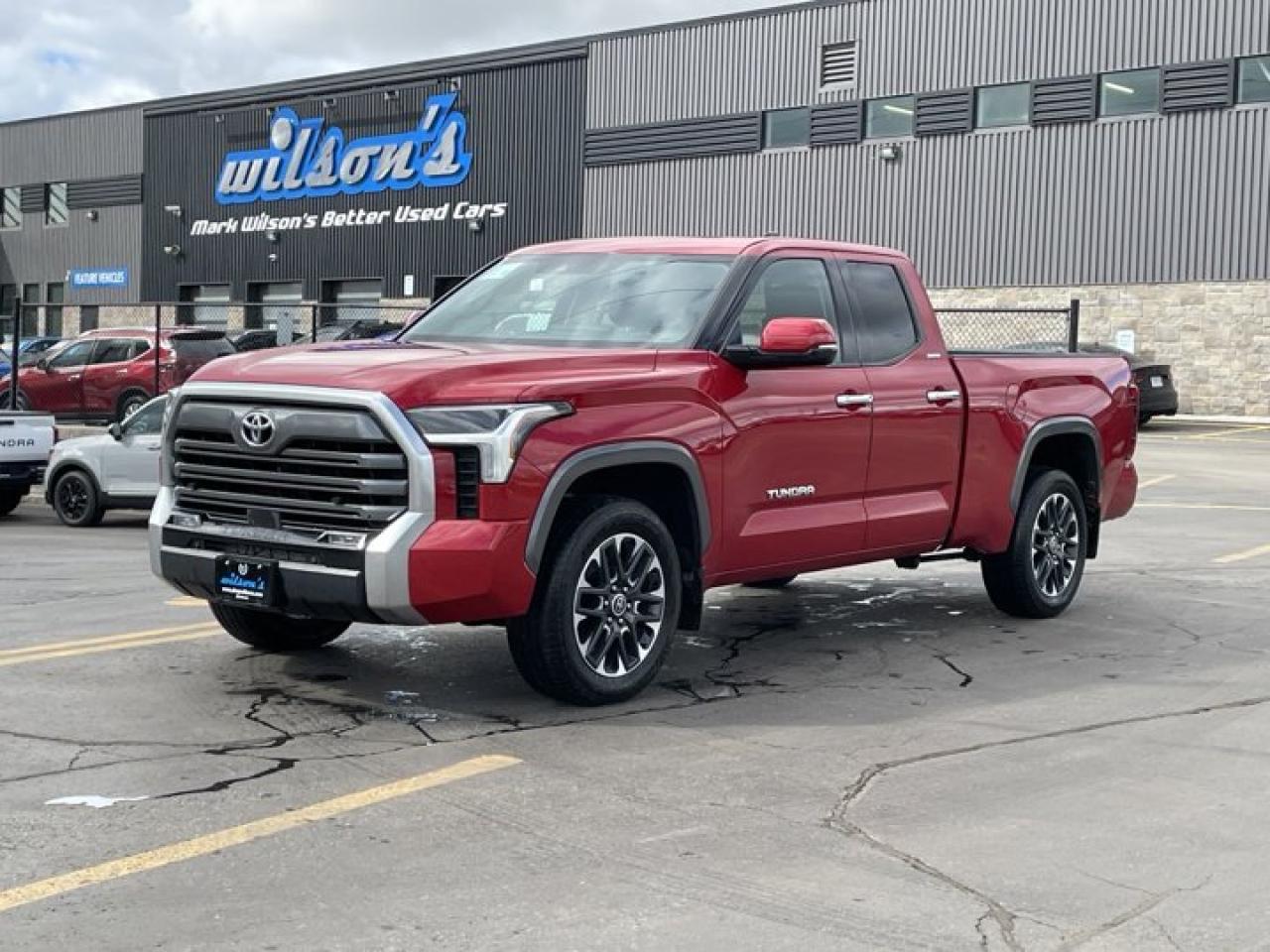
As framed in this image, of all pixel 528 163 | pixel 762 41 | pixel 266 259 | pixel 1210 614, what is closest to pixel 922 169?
pixel 762 41

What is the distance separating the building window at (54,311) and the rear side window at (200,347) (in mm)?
28955

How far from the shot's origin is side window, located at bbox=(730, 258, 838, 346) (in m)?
8.06

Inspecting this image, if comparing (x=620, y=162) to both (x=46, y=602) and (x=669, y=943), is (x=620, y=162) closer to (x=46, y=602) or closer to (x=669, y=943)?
(x=46, y=602)

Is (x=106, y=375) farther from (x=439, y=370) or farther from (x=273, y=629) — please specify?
(x=439, y=370)

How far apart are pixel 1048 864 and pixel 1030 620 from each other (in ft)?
16.1

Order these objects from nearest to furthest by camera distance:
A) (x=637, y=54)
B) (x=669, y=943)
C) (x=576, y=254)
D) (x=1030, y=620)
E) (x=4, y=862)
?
(x=669, y=943) → (x=4, y=862) → (x=576, y=254) → (x=1030, y=620) → (x=637, y=54)

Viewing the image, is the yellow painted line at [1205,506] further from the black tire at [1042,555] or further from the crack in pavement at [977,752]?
the crack in pavement at [977,752]

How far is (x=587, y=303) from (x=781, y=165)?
34429mm

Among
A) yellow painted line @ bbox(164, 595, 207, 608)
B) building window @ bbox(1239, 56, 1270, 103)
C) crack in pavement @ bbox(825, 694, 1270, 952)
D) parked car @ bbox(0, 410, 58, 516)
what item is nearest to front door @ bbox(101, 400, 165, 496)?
parked car @ bbox(0, 410, 58, 516)

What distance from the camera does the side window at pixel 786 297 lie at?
26.5ft

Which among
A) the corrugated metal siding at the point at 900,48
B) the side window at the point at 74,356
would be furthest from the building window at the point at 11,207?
the side window at the point at 74,356

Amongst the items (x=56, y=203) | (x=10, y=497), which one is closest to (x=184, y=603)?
(x=10, y=497)

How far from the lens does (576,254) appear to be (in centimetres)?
856

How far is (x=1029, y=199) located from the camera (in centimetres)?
3766
